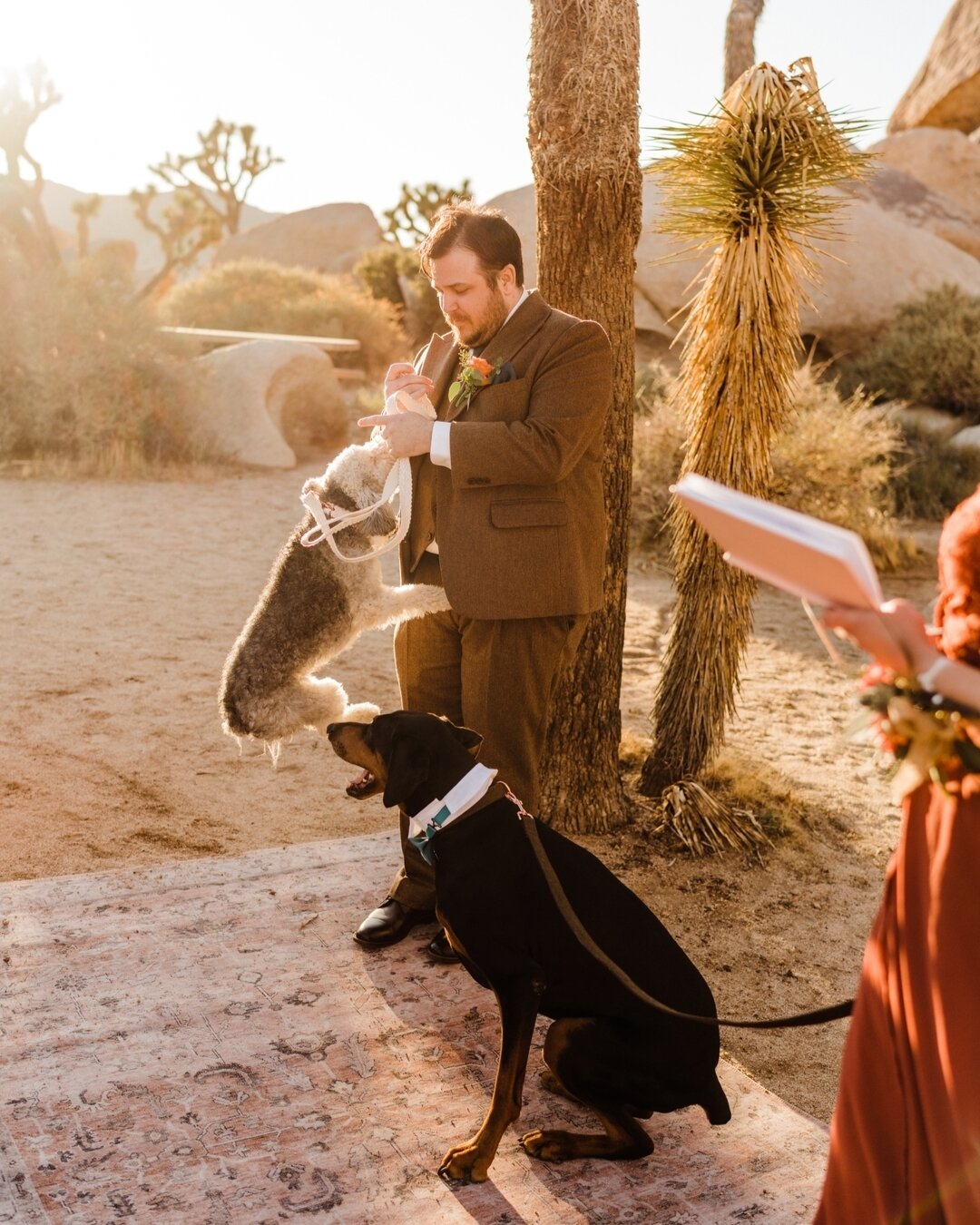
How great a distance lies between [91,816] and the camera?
18.9 ft

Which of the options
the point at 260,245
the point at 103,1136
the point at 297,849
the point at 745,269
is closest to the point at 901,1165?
the point at 103,1136

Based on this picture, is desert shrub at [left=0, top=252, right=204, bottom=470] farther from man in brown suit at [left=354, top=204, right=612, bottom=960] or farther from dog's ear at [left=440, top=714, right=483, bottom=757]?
dog's ear at [left=440, top=714, right=483, bottom=757]

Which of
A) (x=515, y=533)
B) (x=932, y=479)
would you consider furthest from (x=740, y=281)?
(x=932, y=479)

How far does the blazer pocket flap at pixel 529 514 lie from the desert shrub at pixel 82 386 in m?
10.8

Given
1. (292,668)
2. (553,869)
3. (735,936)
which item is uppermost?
(292,668)

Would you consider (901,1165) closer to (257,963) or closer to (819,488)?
(257,963)

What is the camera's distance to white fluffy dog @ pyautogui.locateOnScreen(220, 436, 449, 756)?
3.79 metres

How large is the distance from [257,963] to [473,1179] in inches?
46.6

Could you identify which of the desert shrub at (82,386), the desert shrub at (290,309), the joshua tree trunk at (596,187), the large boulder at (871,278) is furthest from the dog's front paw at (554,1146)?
the desert shrub at (290,309)

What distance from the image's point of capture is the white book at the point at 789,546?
67.4 inches

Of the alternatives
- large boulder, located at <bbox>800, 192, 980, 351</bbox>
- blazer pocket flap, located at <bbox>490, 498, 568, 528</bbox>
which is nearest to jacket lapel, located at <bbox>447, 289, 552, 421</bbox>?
blazer pocket flap, located at <bbox>490, 498, 568, 528</bbox>

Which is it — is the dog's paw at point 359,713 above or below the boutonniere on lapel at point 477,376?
below

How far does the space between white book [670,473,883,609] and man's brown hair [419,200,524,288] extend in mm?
1928

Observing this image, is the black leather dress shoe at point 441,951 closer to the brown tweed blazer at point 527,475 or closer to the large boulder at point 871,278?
the brown tweed blazer at point 527,475
